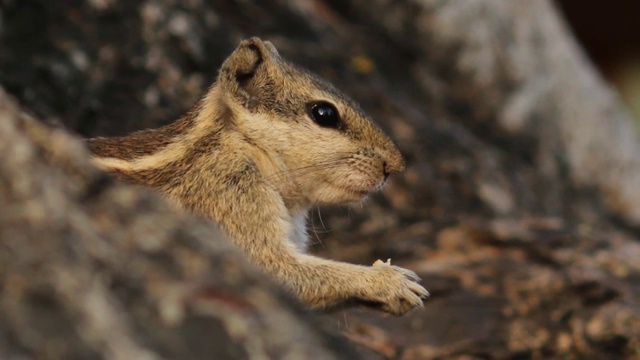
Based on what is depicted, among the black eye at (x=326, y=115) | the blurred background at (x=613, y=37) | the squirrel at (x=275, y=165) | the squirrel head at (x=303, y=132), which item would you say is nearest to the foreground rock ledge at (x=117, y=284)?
the squirrel at (x=275, y=165)

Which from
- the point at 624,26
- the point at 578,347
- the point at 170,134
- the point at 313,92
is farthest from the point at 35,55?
the point at 624,26

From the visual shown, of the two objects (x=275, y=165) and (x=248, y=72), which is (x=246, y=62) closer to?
(x=248, y=72)

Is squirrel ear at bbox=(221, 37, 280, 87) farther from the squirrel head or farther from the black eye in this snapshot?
the black eye

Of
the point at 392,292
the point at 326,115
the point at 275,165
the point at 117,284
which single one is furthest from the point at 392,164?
the point at 117,284

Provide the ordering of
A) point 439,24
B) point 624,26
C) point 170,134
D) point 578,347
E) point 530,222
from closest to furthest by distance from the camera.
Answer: point 170,134
point 578,347
point 530,222
point 439,24
point 624,26

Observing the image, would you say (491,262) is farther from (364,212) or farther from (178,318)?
(178,318)

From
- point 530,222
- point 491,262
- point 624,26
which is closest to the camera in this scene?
point 491,262
